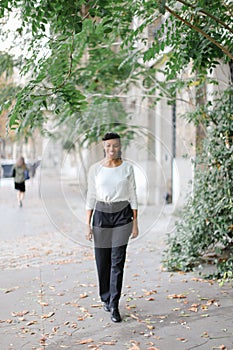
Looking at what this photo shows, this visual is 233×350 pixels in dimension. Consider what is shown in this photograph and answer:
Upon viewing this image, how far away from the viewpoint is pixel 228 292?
5.18 meters

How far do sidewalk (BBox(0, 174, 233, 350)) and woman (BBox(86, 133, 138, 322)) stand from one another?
1.08 ft

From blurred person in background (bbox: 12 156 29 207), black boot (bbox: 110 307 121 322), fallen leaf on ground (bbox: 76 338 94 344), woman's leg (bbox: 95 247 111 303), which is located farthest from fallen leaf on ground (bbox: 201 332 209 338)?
blurred person in background (bbox: 12 156 29 207)

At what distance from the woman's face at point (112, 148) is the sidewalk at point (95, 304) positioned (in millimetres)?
1457

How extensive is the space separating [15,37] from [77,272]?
10.2ft

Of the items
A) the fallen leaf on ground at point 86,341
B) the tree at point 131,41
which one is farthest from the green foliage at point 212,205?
the fallen leaf on ground at point 86,341

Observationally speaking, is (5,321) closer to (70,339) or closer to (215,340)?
(70,339)

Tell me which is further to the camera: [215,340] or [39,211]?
[39,211]

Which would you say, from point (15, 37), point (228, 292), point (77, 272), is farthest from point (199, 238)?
point (15, 37)

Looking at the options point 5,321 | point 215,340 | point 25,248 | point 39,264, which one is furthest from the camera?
point 25,248

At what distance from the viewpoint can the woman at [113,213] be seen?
4441mm

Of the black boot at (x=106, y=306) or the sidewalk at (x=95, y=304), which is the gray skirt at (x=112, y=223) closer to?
the black boot at (x=106, y=306)

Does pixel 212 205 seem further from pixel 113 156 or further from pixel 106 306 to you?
pixel 106 306

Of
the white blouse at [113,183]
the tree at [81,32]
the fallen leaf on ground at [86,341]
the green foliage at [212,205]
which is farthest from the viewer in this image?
the green foliage at [212,205]

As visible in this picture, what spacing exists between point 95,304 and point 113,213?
3.37 feet
